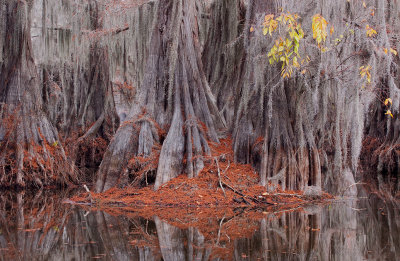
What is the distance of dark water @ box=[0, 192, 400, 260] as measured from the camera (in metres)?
5.31

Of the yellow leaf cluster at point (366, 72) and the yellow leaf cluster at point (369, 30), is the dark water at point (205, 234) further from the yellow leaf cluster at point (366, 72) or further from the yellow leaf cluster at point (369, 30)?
the yellow leaf cluster at point (369, 30)

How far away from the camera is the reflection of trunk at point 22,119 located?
11.9 m

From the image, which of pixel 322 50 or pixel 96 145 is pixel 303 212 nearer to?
pixel 322 50

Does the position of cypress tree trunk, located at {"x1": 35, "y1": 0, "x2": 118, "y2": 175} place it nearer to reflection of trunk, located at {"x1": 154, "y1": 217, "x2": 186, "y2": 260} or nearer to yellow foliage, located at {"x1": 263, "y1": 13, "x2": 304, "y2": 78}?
yellow foliage, located at {"x1": 263, "y1": 13, "x2": 304, "y2": 78}

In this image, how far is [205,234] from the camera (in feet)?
20.4

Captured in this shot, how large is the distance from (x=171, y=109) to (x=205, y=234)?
479cm

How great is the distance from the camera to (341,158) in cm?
937

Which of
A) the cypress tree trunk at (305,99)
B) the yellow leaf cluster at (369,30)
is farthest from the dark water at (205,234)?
the yellow leaf cluster at (369,30)

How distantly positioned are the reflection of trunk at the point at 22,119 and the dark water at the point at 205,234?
3461 mm

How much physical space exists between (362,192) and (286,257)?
6041 mm

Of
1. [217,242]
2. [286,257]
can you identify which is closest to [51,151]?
Answer: [217,242]

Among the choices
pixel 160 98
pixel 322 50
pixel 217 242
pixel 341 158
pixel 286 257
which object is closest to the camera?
pixel 286 257

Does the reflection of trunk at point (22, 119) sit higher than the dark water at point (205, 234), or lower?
higher

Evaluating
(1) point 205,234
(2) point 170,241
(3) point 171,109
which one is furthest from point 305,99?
(2) point 170,241
